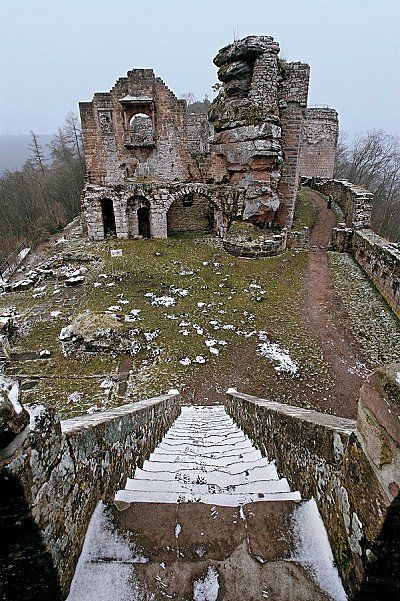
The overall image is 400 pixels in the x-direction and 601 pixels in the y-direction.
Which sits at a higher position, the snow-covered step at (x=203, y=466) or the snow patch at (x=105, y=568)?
the snow patch at (x=105, y=568)

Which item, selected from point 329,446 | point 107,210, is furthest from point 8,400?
point 107,210

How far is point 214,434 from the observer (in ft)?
14.8

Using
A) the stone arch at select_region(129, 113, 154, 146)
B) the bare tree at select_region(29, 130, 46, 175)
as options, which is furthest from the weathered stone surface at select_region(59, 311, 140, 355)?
the bare tree at select_region(29, 130, 46, 175)

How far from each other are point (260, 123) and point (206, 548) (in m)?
15.6

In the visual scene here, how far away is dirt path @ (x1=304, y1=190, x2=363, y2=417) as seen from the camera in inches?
287

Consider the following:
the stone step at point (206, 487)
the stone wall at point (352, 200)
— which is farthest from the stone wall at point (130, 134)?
the stone step at point (206, 487)

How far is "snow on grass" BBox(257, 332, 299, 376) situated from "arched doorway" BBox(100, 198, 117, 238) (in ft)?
36.5

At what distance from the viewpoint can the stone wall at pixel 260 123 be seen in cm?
1445

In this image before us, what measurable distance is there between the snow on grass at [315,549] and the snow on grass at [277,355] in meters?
6.08

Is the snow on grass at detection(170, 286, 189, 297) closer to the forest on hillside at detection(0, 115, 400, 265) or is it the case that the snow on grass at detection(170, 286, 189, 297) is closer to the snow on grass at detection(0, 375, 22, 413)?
the snow on grass at detection(0, 375, 22, 413)

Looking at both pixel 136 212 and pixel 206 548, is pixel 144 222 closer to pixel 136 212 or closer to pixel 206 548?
pixel 136 212

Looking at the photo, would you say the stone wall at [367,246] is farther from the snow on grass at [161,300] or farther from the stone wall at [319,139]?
the stone wall at [319,139]

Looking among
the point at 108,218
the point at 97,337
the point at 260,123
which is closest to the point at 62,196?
the point at 108,218

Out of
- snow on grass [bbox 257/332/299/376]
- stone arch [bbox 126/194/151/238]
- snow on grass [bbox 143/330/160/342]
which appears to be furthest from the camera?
stone arch [bbox 126/194/151/238]
